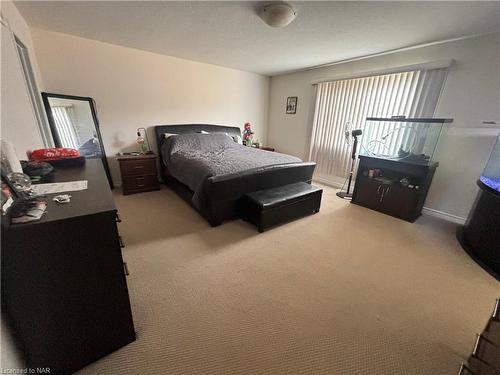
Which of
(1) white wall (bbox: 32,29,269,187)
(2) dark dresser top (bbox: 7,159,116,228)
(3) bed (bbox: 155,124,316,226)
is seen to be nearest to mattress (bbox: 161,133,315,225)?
(3) bed (bbox: 155,124,316,226)

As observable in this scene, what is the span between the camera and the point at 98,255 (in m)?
0.96

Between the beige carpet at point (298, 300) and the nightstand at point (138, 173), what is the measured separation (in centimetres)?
105

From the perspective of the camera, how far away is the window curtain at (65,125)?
2832 millimetres

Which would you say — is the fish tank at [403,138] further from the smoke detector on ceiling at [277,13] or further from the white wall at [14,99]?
the white wall at [14,99]

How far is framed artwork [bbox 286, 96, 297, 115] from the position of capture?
463 cm

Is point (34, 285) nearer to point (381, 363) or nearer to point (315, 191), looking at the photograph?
point (381, 363)

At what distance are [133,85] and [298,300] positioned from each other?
12.8 ft

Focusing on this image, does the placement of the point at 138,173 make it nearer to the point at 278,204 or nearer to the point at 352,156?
the point at 278,204

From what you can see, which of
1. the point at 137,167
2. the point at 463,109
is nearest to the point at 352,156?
the point at 463,109

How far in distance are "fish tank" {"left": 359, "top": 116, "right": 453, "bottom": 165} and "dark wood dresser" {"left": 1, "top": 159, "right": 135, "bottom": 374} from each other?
135 inches

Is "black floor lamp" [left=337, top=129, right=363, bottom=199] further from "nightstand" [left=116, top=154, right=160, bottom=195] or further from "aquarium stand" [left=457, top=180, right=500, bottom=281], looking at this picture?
"nightstand" [left=116, top=154, right=160, bottom=195]

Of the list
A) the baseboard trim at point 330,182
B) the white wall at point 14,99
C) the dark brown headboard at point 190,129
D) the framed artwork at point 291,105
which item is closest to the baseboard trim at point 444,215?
the baseboard trim at point 330,182

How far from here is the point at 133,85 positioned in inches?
134

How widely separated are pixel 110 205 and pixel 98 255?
241mm
